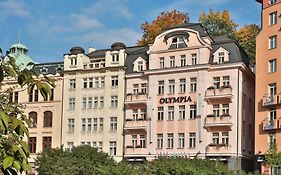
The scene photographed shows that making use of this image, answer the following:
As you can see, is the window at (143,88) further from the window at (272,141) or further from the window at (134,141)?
the window at (272,141)

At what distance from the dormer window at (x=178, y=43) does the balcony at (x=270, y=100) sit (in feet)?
33.2

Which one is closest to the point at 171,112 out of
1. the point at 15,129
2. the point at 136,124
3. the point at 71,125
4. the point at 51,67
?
the point at 136,124

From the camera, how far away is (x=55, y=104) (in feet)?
221

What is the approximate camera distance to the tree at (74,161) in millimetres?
56625

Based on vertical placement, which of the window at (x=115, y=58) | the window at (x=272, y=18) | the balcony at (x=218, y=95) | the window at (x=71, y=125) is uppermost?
the window at (x=272, y=18)

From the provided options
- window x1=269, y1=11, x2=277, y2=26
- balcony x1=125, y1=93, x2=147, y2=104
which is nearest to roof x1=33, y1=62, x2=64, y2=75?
balcony x1=125, y1=93, x2=147, y2=104

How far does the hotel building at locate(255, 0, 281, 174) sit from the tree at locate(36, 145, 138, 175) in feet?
43.1

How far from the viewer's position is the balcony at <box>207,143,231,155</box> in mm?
55625

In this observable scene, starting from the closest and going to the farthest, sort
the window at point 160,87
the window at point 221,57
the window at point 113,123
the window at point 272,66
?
the window at point 272,66 → the window at point 221,57 → the window at point 160,87 → the window at point 113,123

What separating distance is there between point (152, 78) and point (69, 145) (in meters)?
12.4

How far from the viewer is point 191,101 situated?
58875 mm

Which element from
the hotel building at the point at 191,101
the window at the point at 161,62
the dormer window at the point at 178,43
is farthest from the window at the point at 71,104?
the dormer window at the point at 178,43

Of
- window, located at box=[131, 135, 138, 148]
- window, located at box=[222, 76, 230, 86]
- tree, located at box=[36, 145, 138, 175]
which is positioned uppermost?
window, located at box=[222, 76, 230, 86]

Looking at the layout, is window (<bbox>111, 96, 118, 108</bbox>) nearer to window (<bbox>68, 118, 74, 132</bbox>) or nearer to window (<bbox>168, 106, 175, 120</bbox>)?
window (<bbox>68, 118, 74, 132</bbox>)
